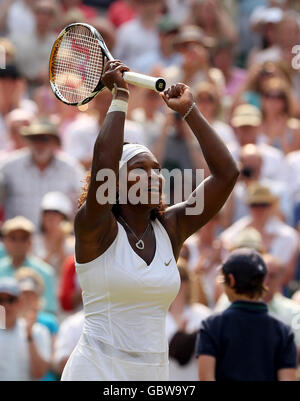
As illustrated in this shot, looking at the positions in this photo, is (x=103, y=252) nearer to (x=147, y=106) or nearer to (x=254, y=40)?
(x=147, y=106)

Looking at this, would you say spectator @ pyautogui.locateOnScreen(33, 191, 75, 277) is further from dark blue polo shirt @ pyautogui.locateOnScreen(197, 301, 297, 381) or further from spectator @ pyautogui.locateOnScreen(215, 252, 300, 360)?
dark blue polo shirt @ pyautogui.locateOnScreen(197, 301, 297, 381)

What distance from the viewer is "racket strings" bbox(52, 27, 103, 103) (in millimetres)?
4570

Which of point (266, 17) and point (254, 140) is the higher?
point (266, 17)

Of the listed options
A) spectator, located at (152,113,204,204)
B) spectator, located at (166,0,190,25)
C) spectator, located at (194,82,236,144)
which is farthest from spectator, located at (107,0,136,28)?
spectator, located at (152,113,204,204)

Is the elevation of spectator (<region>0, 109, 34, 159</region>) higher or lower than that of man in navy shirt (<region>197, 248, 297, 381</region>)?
higher

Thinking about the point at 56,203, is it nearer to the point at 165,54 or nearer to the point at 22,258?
the point at 22,258

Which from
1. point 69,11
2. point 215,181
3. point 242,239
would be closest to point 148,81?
point 215,181

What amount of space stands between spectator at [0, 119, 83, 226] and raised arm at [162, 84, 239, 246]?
13.2ft

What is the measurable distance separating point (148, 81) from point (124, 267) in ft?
2.75

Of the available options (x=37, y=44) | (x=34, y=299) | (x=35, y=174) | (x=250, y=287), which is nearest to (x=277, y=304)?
(x=250, y=287)

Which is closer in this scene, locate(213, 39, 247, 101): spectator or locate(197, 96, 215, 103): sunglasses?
locate(197, 96, 215, 103): sunglasses

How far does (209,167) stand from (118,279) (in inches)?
30.6

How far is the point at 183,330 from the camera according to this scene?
21.7 feet

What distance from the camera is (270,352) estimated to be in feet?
16.5
